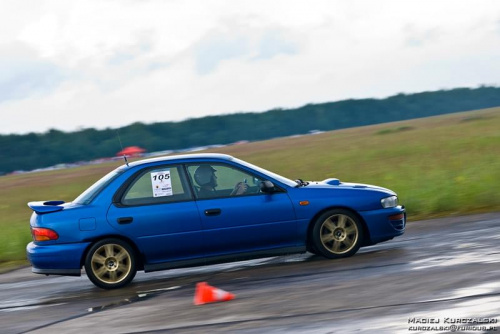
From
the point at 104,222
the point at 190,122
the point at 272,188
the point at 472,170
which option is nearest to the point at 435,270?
the point at 272,188

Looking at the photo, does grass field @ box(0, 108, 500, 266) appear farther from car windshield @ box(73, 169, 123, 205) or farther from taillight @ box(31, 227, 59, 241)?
car windshield @ box(73, 169, 123, 205)

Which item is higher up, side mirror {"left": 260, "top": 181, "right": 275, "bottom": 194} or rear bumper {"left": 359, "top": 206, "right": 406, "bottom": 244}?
side mirror {"left": 260, "top": 181, "right": 275, "bottom": 194}

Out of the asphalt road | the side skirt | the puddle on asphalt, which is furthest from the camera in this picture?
the side skirt

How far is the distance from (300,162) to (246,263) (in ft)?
103

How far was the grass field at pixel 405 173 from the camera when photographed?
15969 mm

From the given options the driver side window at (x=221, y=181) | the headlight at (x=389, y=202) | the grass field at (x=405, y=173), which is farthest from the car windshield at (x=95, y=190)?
the grass field at (x=405, y=173)

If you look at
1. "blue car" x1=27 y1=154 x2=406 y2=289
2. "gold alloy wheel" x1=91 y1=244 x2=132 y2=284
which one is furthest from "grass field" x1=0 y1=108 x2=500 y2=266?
"gold alloy wheel" x1=91 y1=244 x2=132 y2=284

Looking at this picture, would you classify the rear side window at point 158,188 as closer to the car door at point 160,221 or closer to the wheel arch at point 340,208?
the car door at point 160,221

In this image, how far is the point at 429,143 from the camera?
150 ft

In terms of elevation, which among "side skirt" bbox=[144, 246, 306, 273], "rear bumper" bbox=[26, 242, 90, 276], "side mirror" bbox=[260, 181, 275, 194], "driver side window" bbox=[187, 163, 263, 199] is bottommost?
"side skirt" bbox=[144, 246, 306, 273]

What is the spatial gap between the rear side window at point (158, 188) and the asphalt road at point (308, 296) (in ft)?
3.28

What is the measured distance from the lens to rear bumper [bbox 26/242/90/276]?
1043 cm

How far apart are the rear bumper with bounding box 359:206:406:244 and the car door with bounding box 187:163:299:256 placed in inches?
36.0

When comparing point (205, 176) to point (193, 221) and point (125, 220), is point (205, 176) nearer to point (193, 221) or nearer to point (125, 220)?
point (193, 221)
